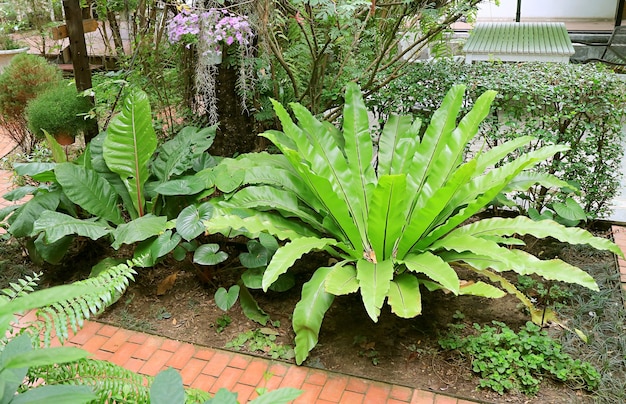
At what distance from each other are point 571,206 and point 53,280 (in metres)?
3.06

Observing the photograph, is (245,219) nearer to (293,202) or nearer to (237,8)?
(293,202)

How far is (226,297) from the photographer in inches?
114

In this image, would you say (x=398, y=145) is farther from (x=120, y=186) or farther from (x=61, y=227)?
(x=61, y=227)

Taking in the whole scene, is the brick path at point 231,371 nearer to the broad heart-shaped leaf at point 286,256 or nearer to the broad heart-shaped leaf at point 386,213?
the broad heart-shaped leaf at point 286,256

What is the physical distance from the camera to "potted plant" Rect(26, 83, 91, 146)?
4.14 m

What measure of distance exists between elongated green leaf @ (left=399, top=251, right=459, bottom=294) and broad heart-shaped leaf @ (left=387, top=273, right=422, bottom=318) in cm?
10

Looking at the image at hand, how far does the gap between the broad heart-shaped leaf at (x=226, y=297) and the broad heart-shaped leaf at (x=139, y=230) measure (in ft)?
1.48

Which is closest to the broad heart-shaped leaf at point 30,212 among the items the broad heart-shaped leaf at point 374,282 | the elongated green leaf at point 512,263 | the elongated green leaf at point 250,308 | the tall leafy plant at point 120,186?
the tall leafy plant at point 120,186

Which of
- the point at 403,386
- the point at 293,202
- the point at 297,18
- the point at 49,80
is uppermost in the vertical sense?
the point at 297,18

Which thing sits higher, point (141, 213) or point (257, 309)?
point (141, 213)

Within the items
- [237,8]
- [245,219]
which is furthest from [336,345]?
[237,8]

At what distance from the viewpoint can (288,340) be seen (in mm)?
2812

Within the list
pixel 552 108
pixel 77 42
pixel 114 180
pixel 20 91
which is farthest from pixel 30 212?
pixel 552 108

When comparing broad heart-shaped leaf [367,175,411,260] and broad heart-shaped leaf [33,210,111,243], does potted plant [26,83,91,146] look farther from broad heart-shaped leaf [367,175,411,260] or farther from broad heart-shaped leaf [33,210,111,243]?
broad heart-shaped leaf [367,175,411,260]
